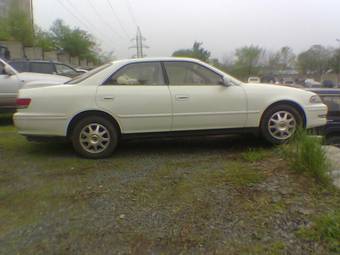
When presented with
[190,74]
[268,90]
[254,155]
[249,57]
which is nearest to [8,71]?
[190,74]

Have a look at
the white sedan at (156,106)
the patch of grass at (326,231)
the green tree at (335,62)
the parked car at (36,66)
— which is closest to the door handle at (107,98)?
the white sedan at (156,106)

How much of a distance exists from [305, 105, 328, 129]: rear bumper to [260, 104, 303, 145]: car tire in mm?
226

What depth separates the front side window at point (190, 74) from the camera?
4.71 metres

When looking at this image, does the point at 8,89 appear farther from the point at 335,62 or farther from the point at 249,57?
the point at 335,62

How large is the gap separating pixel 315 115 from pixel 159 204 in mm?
3107

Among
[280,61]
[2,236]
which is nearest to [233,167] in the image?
[2,236]

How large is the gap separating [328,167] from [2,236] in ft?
10.6

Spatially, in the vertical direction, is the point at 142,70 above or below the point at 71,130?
above

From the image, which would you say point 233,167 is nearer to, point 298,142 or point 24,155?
point 298,142

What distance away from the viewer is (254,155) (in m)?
4.36

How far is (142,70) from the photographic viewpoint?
15.3 feet

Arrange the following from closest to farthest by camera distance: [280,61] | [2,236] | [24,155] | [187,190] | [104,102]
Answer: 1. [2,236]
2. [187,190]
3. [104,102]
4. [24,155]
5. [280,61]

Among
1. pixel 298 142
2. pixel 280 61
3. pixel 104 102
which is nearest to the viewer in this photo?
pixel 298 142

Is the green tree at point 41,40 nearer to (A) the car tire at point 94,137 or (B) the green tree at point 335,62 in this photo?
(A) the car tire at point 94,137
